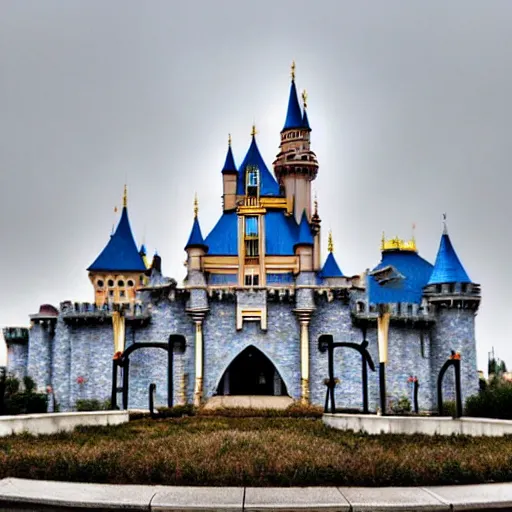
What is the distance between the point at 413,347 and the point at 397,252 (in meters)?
8.77

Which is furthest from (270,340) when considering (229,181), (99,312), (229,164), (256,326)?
(229,164)

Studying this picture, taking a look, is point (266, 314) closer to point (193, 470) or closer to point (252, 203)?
point (252, 203)

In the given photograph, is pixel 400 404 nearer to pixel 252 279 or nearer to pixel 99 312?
pixel 252 279

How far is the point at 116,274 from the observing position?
3850 centimetres

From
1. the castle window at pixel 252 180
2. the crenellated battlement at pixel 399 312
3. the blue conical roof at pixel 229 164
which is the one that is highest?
the blue conical roof at pixel 229 164

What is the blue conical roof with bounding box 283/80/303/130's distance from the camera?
3925 centimetres

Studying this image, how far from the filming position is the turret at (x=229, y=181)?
3775 centimetres

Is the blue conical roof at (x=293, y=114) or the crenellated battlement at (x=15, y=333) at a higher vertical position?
the blue conical roof at (x=293, y=114)

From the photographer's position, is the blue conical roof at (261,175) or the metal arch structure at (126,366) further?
the blue conical roof at (261,175)

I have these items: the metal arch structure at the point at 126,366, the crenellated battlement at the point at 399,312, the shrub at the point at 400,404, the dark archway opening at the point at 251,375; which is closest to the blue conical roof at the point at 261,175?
the crenellated battlement at the point at 399,312

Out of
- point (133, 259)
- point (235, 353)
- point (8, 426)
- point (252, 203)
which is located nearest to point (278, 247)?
point (252, 203)

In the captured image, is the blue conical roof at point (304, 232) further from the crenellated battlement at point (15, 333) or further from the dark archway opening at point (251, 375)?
the crenellated battlement at point (15, 333)

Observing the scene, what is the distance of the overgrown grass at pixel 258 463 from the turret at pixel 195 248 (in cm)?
2250

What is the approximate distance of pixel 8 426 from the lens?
1316 centimetres
